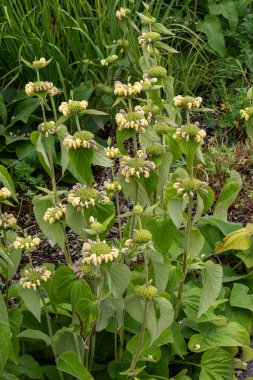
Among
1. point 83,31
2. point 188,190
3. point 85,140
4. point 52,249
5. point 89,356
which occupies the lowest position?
point 52,249

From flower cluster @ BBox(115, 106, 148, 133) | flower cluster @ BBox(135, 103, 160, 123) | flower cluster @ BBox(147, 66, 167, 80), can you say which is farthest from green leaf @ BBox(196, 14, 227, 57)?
flower cluster @ BBox(115, 106, 148, 133)

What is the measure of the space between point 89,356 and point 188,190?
670 mm

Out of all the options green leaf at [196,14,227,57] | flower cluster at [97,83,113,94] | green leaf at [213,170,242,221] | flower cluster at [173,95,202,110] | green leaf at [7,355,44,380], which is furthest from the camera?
green leaf at [196,14,227,57]

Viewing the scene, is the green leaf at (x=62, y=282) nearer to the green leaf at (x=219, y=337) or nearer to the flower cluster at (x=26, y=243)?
the flower cluster at (x=26, y=243)

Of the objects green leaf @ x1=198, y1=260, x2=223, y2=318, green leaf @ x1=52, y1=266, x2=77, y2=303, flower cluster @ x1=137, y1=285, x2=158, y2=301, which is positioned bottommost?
green leaf @ x1=198, y1=260, x2=223, y2=318

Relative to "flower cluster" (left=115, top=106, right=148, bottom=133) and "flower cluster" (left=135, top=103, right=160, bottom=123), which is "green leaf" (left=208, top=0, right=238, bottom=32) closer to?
"flower cluster" (left=135, top=103, right=160, bottom=123)

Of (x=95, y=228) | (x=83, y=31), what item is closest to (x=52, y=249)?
(x=83, y=31)

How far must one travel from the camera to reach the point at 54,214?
6.72ft

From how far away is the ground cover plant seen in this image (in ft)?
6.29

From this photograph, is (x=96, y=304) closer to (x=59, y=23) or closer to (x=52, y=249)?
(x=52, y=249)

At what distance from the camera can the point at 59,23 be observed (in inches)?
151

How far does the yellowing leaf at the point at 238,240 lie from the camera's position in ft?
8.77

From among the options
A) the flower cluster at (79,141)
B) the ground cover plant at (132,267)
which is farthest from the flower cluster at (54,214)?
the flower cluster at (79,141)

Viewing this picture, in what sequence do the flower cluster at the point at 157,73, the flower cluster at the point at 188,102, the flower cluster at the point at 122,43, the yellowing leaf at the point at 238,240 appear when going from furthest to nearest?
the flower cluster at the point at 122,43 < the yellowing leaf at the point at 238,240 < the flower cluster at the point at 157,73 < the flower cluster at the point at 188,102
